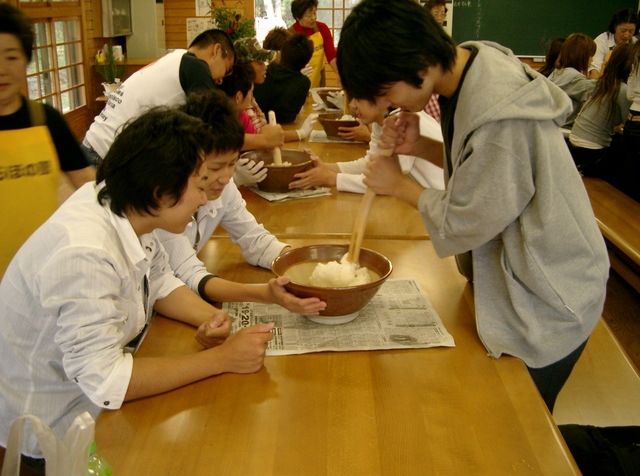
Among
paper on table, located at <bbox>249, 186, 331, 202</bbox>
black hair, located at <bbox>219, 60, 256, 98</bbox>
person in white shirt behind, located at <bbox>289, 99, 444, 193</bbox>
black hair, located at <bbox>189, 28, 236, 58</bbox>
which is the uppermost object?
black hair, located at <bbox>189, 28, 236, 58</bbox>

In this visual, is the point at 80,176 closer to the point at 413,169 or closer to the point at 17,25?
the point at 17,25

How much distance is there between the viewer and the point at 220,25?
5543mm

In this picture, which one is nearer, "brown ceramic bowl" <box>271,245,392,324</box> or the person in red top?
"brown ceramic bowl" <box>271,245,392,324</box>

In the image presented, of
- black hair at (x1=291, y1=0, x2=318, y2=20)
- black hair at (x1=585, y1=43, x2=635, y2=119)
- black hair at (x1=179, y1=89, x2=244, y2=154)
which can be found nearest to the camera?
black hair at (x1=179, y1=89, x2=244, y2=154)

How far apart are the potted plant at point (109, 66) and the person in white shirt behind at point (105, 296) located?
18.4 ft

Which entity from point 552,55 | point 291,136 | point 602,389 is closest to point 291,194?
point 291,136

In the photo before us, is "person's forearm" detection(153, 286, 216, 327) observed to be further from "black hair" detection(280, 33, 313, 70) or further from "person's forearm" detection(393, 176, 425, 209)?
"black hair" detection(280, 33, 313, 70)

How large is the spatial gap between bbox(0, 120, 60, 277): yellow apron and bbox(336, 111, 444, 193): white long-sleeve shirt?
949 mm

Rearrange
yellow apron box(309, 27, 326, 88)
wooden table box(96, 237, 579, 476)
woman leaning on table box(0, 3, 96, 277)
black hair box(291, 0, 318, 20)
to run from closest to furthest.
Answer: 1. wooden table box(96, 237, 579, 476)
2. woman leaning on table box(0, 3, 96, 277)
3. black hair box(291, 0, 318, 20)
4. yellow apron box(309, 27, 326, 88)

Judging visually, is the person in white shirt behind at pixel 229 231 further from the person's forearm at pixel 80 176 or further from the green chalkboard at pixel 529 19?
the green chalkboard at pixel 529 19

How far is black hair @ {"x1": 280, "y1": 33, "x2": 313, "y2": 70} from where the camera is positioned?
12.8ft

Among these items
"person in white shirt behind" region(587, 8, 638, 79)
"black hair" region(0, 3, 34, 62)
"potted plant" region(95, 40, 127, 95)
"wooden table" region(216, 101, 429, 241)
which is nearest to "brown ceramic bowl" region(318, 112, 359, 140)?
"wooden table" region(216, 101, 429, 241)

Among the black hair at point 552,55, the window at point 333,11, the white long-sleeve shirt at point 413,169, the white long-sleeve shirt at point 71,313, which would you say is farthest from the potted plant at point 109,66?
the white long-sleeve shirt at point 71,313

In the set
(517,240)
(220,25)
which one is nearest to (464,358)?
(517,240)
